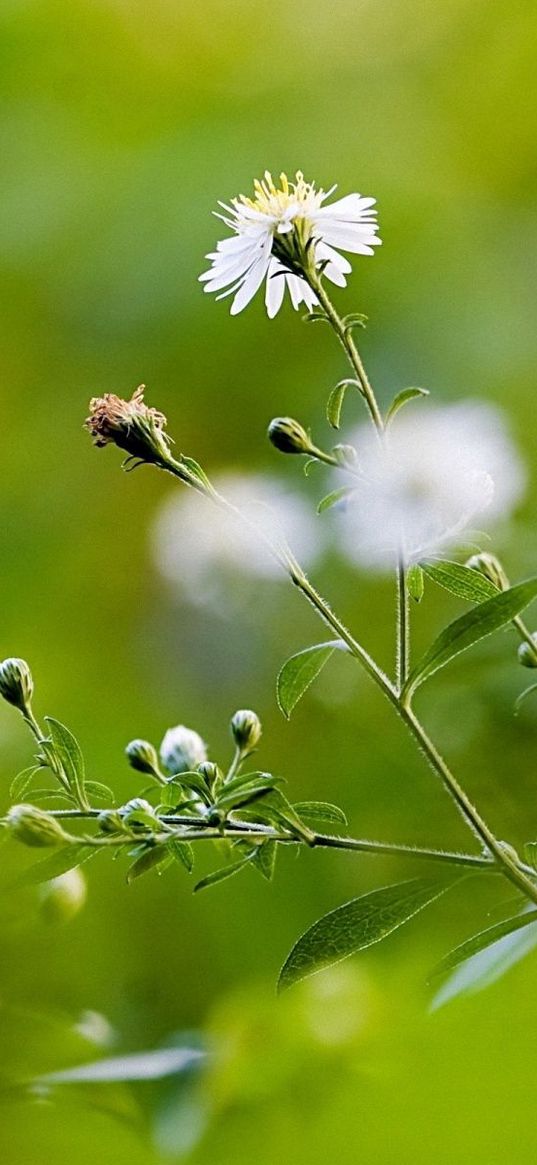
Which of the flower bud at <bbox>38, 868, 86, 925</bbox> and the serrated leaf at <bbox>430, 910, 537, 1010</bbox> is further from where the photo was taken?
the flower bud at <bbox>38, 868, 86, 925</bbox>

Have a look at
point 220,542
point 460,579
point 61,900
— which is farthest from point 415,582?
point 220,542

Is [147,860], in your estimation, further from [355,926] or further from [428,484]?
[428,484]

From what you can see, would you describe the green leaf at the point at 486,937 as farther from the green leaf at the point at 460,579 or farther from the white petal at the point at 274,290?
the white petal at the point at 274,290

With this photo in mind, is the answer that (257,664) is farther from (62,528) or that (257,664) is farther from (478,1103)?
(478,1103)

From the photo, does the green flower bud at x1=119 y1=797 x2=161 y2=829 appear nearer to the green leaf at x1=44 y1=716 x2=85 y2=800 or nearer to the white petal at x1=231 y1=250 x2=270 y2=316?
the green leaf at x1=44 y1=716 x2=85 y2=800

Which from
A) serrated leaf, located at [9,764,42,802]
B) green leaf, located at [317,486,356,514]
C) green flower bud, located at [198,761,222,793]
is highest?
green leaf, located at [317,486,356,514]

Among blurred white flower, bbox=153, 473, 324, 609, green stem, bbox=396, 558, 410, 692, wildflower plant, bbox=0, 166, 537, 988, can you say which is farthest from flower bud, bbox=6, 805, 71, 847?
blurred white flower, bbox=153, 473, 324, 609
